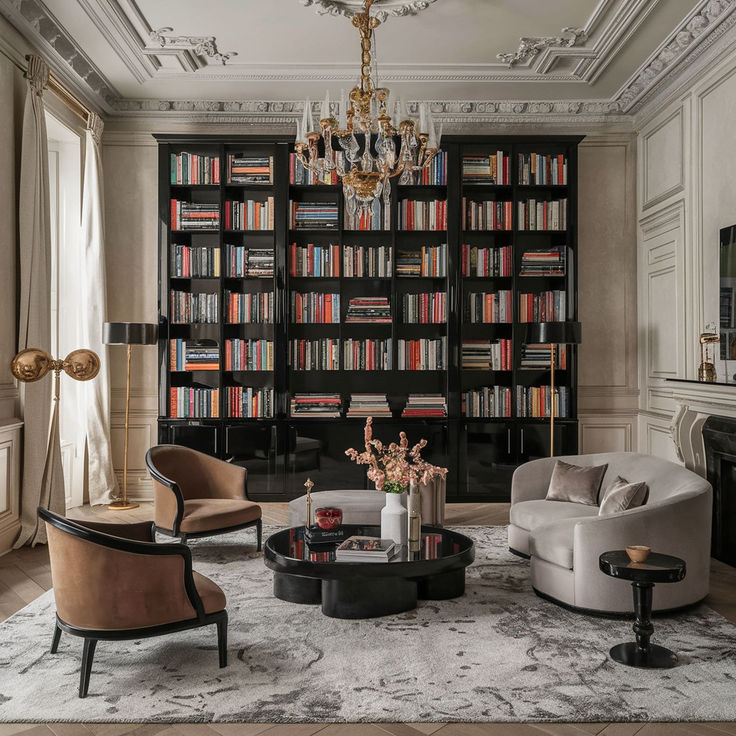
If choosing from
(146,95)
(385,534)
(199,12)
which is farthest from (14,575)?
(146,95)

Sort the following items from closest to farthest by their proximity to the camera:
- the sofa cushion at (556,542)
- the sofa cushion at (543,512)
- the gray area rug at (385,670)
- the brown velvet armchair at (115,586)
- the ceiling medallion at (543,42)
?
the gray area rug at (385,670)
the brown velvet armchair at (115,586)
the sofa cushion at (556,542)
the sofa cushion at (543,512)
the ceiling medallion at (543,42)

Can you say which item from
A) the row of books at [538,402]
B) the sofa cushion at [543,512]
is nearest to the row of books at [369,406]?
the row of books at [538,402]

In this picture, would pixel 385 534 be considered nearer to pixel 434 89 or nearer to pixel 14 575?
pixel 14 575

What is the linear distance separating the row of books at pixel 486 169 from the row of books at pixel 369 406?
2103mm

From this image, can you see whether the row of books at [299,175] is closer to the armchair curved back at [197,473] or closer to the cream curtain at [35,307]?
the cream curtain at [35,307]

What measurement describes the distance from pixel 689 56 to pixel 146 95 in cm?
451

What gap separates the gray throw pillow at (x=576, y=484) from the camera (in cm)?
456

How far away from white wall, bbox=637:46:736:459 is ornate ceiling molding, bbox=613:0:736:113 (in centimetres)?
19

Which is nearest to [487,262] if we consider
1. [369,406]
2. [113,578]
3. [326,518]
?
[369,406]

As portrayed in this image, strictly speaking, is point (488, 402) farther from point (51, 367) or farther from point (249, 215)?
point (51, 367)

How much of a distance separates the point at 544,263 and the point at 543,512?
2730mm

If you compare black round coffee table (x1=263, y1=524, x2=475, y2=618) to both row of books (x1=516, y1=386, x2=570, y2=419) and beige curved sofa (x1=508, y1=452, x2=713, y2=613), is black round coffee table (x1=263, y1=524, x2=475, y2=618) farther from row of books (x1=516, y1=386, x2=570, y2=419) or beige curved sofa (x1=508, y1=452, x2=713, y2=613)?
row of books (x1=516, y1=386, x2=570, y2=419)

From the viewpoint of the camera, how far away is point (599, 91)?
6.21 metres

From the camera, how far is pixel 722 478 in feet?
15.0
